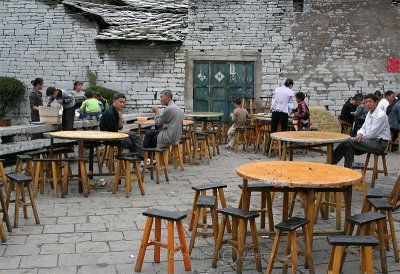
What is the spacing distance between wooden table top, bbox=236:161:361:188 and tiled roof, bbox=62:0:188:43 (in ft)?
33.4

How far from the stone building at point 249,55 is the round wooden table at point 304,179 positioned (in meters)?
10.3

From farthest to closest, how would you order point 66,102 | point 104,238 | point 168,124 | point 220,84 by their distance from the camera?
point 220,84, point 66,102, point 168,124, point 104,238

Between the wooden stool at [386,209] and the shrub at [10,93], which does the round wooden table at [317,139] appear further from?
the shrub at [10,93]

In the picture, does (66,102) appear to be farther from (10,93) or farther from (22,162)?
(10,93)

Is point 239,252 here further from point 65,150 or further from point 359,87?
point 359,87

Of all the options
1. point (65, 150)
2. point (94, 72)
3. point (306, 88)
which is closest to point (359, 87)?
point (306, 88)

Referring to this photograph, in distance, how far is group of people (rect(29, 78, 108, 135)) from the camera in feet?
30.3

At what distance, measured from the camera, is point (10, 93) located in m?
14.7

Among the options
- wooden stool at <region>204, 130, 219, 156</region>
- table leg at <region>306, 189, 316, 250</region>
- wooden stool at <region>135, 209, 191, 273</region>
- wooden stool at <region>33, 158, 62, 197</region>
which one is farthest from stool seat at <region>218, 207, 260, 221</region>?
wooden stool at <region>204, 130, 219, 156</region>

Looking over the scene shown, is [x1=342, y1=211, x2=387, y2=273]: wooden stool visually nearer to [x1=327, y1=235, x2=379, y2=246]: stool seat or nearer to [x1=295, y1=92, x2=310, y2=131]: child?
[x1=327, y1=235, x2=379, y2=246]: stool seat

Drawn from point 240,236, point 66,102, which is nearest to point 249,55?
point 66,102

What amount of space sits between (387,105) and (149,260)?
29.1ft

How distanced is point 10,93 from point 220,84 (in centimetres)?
619

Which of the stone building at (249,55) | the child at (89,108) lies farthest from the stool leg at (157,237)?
the stone building at (249,55)
